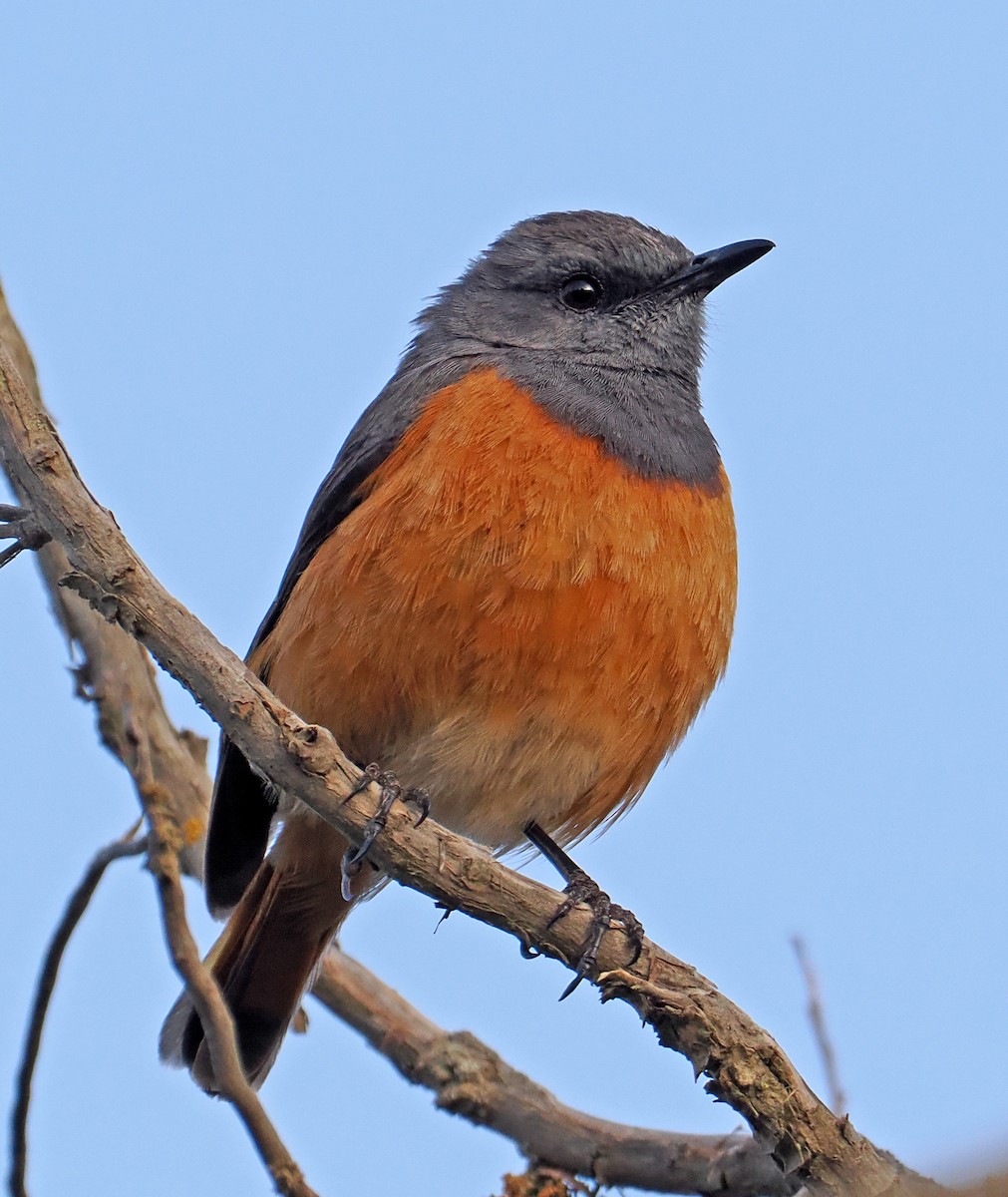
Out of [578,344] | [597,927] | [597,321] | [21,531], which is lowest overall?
[21,531]

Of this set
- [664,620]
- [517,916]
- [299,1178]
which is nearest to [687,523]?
[664,620]

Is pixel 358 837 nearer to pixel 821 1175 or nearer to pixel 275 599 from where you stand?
pixel 821 1175

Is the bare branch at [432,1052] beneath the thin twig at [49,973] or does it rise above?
above

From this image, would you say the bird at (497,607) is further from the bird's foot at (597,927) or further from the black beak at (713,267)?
the bird's foot at (597,927)

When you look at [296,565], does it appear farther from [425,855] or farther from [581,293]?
[425,855]

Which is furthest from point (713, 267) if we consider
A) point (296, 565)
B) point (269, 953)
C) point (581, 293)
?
point (269, 953)

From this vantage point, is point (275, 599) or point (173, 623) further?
point (275, 599)

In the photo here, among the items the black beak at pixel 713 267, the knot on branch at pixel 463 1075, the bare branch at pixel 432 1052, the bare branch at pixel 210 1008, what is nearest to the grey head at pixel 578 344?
the black beak at pixel 713 267
